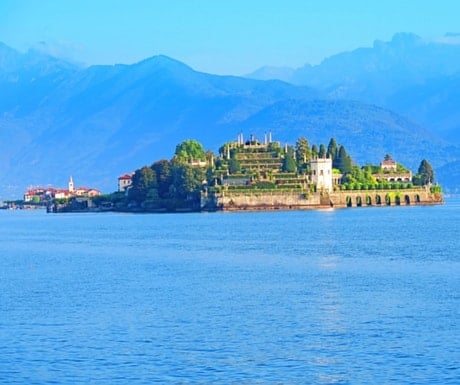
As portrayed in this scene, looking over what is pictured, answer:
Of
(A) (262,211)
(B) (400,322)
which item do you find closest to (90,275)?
(B) (400,322)

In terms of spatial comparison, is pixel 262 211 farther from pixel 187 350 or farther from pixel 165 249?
pixel 187 350

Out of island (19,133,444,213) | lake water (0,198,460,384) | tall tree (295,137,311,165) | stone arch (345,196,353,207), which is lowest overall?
lake water (0,198,460,384)

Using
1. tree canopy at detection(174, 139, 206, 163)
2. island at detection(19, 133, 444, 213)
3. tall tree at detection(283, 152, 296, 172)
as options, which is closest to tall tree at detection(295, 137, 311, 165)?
island at detection(19, 133, 444, 213)

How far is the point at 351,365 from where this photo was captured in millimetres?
33594

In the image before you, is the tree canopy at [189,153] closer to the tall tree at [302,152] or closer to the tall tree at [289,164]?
the tall tree at [302,152]

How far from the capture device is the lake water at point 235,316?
3341 cm

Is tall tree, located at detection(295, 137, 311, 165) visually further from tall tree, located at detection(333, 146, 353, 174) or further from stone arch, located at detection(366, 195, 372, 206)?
stone arch, located at detection(366, 195, 372, 206)

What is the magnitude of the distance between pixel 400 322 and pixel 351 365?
6773 mm

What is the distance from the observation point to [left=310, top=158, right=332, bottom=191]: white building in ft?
532

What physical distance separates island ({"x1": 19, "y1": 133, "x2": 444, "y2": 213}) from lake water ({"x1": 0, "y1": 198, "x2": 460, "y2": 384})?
8340cm

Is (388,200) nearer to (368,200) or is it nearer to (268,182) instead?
(368,200)

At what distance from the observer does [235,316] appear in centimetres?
4234

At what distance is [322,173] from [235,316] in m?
121

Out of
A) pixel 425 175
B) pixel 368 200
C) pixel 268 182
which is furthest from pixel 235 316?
pixel 425 175
